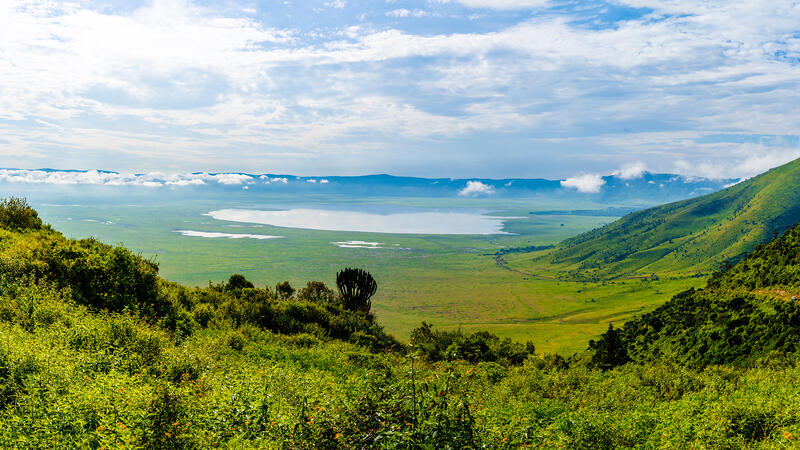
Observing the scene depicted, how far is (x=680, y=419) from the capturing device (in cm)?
1725

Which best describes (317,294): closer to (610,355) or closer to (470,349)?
(470,349)

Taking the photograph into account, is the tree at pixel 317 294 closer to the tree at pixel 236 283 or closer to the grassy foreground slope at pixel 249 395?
the tree at pixel 236 283

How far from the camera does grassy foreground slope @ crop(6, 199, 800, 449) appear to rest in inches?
392

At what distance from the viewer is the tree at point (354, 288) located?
204 ft

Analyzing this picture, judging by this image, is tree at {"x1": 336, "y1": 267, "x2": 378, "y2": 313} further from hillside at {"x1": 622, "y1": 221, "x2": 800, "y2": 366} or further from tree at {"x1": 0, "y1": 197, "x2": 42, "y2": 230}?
hillside at {"x1": 622, "y1": 221, "x2": 800, "y2": 366}

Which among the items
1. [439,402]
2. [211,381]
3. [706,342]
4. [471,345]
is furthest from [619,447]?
[706,342]

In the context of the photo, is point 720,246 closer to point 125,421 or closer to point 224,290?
point 224,290

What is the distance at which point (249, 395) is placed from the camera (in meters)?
12.8

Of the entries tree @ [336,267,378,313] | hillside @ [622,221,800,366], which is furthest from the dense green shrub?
hillside @ [622,221,800,366]

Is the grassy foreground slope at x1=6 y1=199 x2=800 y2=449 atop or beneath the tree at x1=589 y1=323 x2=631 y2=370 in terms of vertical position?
atop

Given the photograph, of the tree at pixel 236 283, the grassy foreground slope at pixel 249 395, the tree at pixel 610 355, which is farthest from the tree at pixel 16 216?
the tree at pixel 610 355

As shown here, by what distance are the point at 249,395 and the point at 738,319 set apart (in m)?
59.6

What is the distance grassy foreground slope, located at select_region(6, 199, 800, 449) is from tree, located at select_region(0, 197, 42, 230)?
905 centimetres

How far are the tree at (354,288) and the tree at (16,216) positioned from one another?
3497 centimetres
